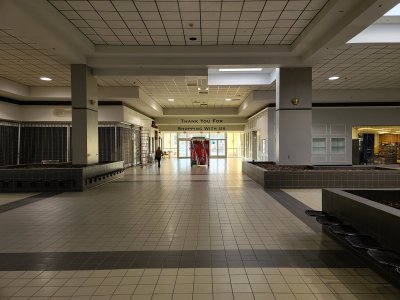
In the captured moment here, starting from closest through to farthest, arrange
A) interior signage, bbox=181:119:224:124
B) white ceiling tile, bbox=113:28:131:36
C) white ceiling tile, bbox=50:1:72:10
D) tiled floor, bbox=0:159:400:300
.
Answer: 1. tiled floor, bbox=0:159:400:300
2. white ceiling tile, bbox=50:1:72:10
3. white ceiling tile, bbox=113:28:131:36
4. interior signage, bbox=181:119:224:124

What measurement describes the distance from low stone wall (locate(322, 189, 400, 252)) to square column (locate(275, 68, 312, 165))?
6.35 meters

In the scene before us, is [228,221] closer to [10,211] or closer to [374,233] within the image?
[374,233]

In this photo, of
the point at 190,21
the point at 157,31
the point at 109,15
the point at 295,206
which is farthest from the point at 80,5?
the point at 295,206

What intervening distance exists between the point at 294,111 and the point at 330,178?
2841 mm

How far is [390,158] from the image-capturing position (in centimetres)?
2142

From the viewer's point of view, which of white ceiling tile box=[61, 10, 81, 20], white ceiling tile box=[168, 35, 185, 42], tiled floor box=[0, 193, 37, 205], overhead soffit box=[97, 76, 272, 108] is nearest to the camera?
white ceiling tile box=[61, 10, 81, 20]

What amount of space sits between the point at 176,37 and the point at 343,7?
4.48m

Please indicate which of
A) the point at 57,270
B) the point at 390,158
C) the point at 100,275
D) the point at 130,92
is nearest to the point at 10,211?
the point at 57,270

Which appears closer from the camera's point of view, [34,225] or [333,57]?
[34,225]

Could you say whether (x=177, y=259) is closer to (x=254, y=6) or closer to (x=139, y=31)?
(x=254, y=6)

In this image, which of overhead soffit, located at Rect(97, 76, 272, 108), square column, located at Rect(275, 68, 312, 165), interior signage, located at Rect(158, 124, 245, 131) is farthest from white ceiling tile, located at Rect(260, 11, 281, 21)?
interior signage, located at Rect(158, 124, 245, 131)

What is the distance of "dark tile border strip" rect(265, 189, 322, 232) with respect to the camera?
5.58 meters

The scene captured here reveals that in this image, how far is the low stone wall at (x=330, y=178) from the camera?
9414 millimetres

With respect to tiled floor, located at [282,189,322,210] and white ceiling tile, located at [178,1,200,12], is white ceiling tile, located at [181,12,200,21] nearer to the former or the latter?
white ceiling tile, located at [178,1,200,12]
